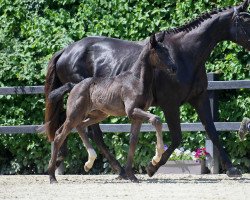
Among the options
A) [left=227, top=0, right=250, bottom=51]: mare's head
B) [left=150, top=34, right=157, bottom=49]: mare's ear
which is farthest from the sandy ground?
[left=227, top=0, right=250, bottom=51]: mare's head

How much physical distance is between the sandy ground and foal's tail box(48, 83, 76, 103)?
1.05m

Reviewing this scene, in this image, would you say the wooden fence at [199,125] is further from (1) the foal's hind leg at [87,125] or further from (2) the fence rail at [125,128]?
(1) the foal's hind leg at [87,125]

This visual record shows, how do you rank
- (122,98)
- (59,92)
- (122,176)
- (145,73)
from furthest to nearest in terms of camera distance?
(122,176) < (59,92) < (122,98) < (145,73)

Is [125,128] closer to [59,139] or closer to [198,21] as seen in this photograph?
[59,139]

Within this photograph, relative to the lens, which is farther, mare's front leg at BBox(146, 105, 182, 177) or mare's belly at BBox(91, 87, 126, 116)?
mare's front leg at BBox(146, 105, 182, 177)

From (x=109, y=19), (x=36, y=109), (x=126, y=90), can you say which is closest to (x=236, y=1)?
(x=109, y=19)

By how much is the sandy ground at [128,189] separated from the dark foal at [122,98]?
1.52 feet

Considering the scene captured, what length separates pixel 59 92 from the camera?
10391 mm

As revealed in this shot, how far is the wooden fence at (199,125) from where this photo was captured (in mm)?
11275

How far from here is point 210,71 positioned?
39.1 feet

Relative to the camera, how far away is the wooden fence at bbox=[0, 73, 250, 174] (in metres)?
11.3

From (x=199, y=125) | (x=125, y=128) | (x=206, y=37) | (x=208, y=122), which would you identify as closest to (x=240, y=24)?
(x=206, y=37)

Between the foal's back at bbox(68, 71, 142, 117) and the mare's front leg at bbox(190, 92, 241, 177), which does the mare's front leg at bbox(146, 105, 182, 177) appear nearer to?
the mare's front leg at bbox(190, 92, 241, 177)

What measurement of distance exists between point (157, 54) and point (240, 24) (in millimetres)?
1327
